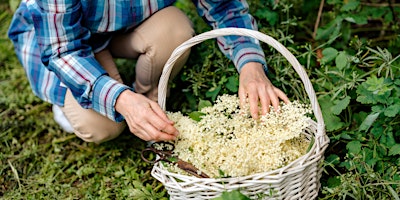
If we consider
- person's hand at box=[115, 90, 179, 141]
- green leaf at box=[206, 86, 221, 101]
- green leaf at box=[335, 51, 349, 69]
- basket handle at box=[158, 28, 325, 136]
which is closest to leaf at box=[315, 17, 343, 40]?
green leaf at box=[335, 51, 349, 69]

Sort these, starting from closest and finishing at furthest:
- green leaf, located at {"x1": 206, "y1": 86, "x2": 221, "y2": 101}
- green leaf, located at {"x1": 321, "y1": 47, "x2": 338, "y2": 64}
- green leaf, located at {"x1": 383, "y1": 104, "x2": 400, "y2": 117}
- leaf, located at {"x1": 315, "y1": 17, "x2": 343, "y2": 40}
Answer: green leaf, located at {"x1": 383, "y1": 104, "x2": 400, "y2": 117} → green leaf, located at {"x1": 321, "y1": 47, "x2": 338, "y2": 64} → green leaf, located at {"x1": 206, "y1": 86, "x2": 221, "y2": 101} → leaf, located at {"x1": 315, "y1": 17, "x2": 343, "y2": 40}

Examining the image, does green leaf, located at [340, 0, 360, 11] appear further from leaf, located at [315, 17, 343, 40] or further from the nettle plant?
the nettle plant

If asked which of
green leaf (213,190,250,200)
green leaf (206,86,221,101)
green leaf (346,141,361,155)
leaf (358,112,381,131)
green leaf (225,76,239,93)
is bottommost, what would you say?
green leaf (206,86,221,101)

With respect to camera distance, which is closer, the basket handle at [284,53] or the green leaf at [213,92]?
the basket handle at [284,53]

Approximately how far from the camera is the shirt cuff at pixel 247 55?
5.57 ft

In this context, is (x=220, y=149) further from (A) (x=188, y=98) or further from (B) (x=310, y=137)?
(A) (x=188, y=98)

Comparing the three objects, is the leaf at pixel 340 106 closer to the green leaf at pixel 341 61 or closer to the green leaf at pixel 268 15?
the green leaf at pixel 341 61

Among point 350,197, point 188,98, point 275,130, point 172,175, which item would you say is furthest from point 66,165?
point 350,197

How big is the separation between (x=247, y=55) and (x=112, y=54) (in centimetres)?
58

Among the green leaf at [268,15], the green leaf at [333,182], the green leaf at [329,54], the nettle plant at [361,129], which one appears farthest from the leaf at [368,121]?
the green leaf at [268,15]

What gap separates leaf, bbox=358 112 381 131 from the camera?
1.62 metres

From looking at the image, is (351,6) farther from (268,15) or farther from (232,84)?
(232,84)

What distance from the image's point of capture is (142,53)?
6.48ft

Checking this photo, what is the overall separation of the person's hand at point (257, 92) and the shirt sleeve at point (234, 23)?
7 centimetres
